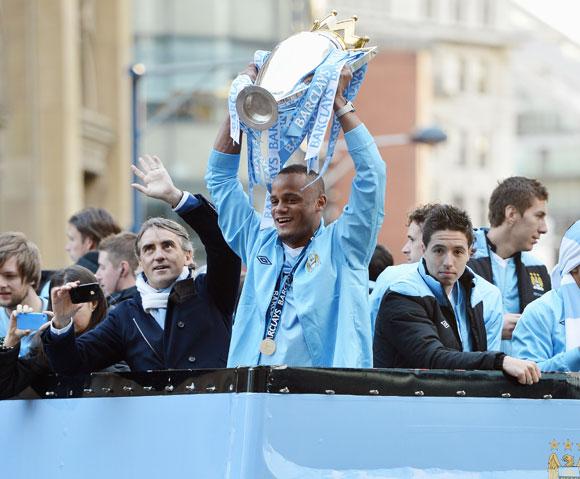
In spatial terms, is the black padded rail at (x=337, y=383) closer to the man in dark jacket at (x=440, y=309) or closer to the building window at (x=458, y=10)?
the man in dark jacket at (x=440, y=309)

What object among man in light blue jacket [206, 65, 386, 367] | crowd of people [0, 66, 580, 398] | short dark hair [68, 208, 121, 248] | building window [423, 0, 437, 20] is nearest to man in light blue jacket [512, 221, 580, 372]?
crowd of people [0, 66, 580, 398]

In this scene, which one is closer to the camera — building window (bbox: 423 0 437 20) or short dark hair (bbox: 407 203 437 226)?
short dark hair (bbox: 407 203 437 226)

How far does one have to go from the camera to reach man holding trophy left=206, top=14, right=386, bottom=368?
629cm

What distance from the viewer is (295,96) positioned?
20.7 feet

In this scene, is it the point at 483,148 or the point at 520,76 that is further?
the point at 520,76

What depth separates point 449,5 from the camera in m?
138

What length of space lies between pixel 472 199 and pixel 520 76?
33.2 metres

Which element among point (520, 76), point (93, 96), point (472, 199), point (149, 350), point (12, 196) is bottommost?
point (149, 350)

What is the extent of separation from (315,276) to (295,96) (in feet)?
2.25

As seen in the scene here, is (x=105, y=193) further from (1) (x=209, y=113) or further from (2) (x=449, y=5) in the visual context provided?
(2) (x=449, y=5)

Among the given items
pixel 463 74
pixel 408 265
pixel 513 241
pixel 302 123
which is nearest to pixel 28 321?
pixel 302 123

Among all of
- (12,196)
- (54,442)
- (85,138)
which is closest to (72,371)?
(54,442)

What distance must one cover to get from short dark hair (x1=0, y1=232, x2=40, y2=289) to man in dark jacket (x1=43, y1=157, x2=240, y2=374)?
101cm

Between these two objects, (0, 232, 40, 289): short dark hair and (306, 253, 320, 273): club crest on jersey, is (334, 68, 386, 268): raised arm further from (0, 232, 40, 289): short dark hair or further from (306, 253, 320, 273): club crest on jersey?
(0, 232, 40, 289): short dark hair
